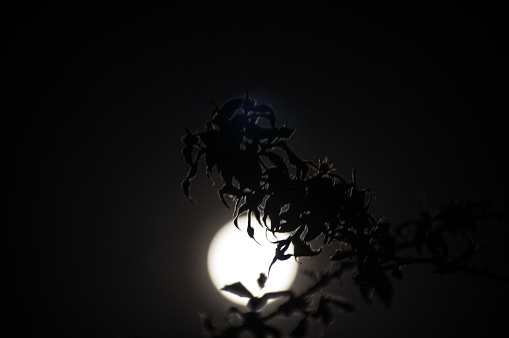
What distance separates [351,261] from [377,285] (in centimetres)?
30

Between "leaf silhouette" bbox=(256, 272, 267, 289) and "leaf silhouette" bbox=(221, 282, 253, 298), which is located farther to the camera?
"leaf silhouette" bbox=(256, 272, 267, 289)

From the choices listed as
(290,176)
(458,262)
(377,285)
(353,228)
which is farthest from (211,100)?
(458,262)

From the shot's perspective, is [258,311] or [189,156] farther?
[189,156]

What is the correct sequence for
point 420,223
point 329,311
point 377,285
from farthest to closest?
point 420,223 → point 329,311 → point 377,285

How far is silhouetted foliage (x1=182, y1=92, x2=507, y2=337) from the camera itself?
184 cm

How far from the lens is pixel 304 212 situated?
2.00 metres

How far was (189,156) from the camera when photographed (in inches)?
74.6

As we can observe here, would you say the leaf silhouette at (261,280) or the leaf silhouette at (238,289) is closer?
the leaf silhouette at (238,289)

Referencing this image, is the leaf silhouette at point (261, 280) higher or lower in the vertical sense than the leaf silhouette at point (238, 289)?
higher

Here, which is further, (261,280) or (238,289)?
(261,280)

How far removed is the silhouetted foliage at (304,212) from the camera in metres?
1.84

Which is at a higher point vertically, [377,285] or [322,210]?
[322,210]

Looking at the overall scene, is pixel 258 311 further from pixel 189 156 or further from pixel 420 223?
pixel 420 223

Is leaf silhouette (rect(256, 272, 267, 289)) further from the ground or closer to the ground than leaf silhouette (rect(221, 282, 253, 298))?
further from the ground
